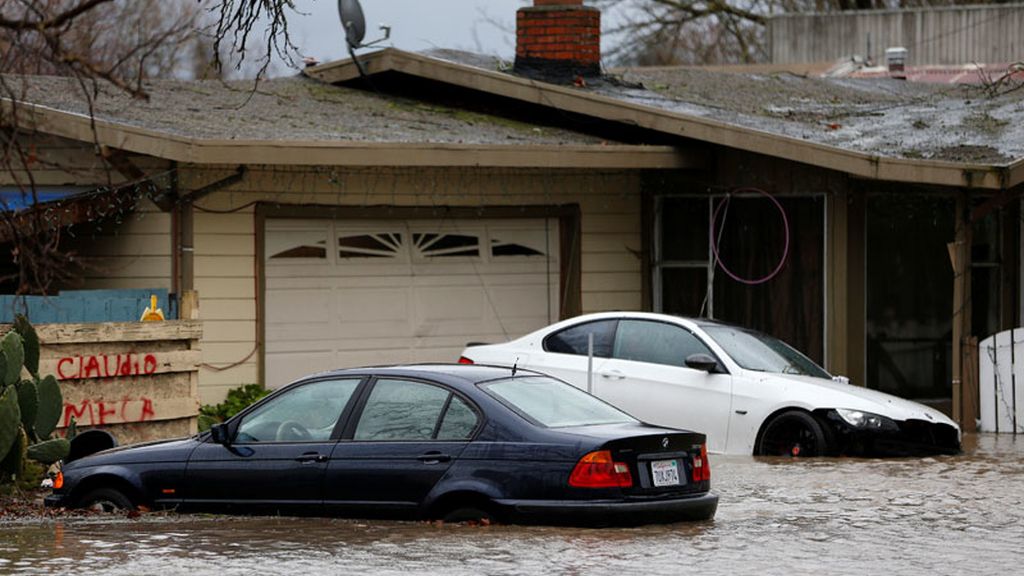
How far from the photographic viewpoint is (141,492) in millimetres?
11680

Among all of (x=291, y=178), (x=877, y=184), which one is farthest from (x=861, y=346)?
(x=291, y=178)

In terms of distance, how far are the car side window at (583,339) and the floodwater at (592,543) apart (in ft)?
12.9

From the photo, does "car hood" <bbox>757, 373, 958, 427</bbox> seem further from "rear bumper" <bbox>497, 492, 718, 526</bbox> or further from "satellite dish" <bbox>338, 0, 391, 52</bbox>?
"satellite dish" <bbox>338, 0, 391, 52</bbox>

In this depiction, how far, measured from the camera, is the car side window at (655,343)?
53.0 feet

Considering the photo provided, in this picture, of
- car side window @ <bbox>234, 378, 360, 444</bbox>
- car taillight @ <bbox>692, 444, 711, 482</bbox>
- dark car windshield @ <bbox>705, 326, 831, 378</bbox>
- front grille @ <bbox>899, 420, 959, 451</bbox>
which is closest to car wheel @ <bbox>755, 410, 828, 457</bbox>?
dark car windshield @ <bbox>705, 326, 831, 378</bbox>

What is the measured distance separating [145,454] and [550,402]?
2.83 meters

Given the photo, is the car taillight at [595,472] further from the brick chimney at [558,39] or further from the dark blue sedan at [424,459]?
the brick chimney at [558,39]

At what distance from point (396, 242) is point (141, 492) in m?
8.86

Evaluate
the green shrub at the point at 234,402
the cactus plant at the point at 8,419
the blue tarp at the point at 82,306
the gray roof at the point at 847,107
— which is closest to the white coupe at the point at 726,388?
the green shrub at the point at 234,402

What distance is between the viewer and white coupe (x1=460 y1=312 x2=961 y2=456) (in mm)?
15211

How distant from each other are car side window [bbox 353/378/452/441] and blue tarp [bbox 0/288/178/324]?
550cm

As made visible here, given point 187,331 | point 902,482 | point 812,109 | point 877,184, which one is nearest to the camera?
point 902,482

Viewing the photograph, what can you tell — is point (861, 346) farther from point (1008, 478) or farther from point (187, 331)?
point (187, 331)

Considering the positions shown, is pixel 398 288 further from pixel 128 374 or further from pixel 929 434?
pixel 929 434
